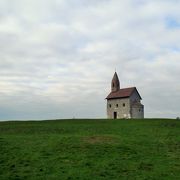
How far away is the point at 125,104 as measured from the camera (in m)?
95.9

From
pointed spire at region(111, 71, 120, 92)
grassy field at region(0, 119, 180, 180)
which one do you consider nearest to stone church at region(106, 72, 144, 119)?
pointed spire at region(111, 71, 120, 92)

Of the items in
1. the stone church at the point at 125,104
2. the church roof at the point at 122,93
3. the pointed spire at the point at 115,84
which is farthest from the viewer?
the pointed spire at the point at 115,84

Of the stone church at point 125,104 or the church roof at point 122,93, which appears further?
the church roof at point 122,93

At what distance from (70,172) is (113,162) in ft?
12.5

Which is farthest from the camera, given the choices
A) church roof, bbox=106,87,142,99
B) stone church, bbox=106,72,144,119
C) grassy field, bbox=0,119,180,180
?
church roof, bbox=106,87,142,99

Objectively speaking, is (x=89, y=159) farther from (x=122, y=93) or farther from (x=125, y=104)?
(x=122, y=93)

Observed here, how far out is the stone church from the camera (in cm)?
9512

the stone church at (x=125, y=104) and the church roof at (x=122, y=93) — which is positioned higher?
the church roof at (x=122, y=93)

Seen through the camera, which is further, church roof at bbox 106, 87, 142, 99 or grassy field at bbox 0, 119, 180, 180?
church roof at bbox 106, 87, 142, 99

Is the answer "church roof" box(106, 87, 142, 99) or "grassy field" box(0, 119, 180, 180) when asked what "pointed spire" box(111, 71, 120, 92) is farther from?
"grassy field" box(0, 119, 180, 180)

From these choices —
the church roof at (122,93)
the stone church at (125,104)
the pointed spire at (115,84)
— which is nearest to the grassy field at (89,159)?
the stone church at (125,104)

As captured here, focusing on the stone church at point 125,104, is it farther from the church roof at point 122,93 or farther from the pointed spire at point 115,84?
the pointed spire at point 115,84

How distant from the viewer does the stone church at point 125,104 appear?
95.1 metres

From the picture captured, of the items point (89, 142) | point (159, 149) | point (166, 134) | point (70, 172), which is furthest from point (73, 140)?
point (166, 134)
